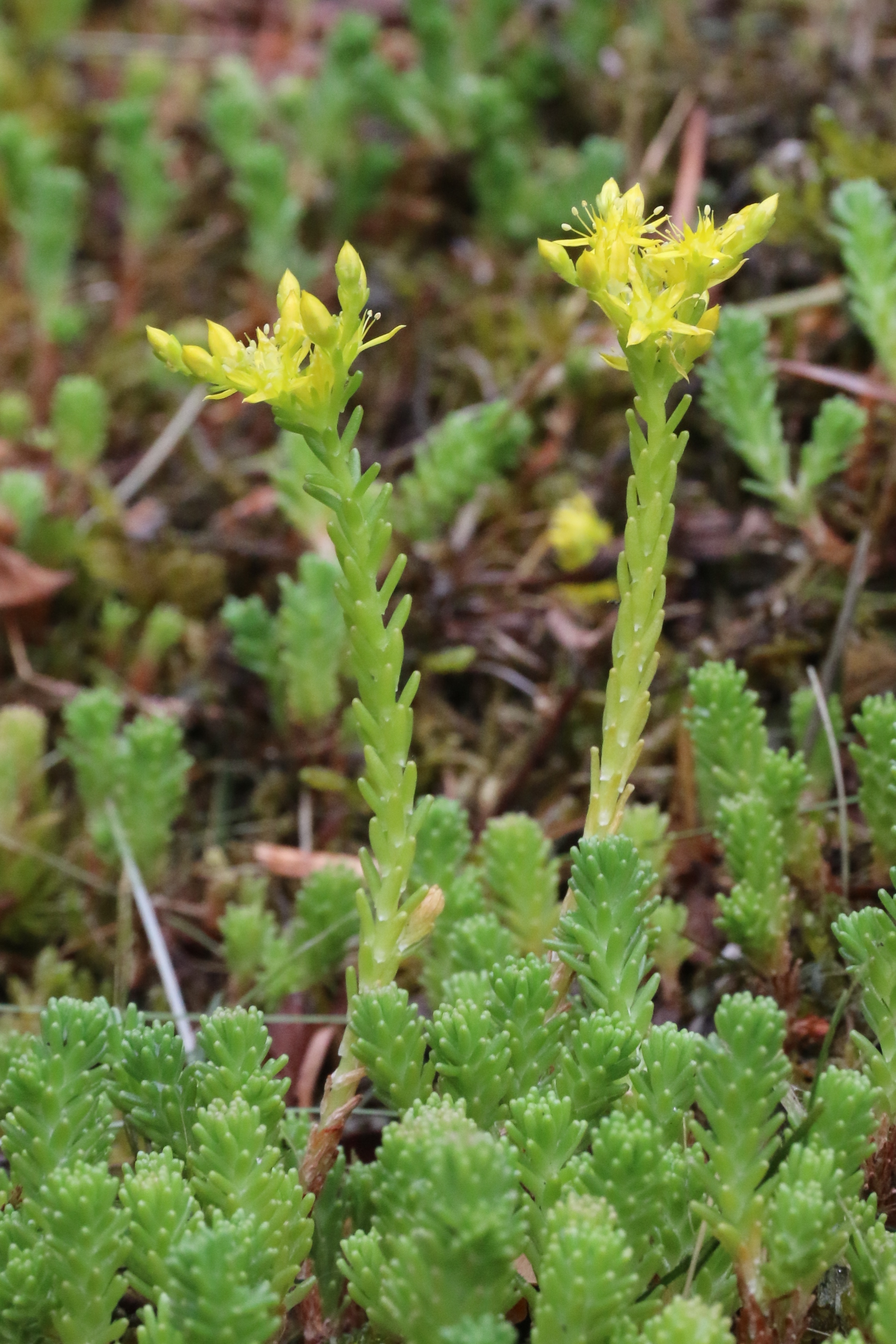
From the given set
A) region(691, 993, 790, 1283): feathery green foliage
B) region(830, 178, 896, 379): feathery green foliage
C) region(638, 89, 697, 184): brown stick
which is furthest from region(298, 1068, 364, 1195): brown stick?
region(638, 89, 697, 184): brown stick

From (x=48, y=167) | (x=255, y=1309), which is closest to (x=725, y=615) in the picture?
(x=255, y=1309)

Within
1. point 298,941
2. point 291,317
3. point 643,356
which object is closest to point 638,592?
point 643,356

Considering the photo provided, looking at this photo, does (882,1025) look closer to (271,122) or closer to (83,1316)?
(83,1316)

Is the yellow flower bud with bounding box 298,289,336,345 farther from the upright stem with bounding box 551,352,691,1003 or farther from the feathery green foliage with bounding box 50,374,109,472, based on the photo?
the feathery green foliage with bounding box 50,374,109,472

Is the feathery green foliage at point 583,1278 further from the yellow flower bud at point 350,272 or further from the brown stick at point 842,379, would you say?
the brown stick at point 842,379

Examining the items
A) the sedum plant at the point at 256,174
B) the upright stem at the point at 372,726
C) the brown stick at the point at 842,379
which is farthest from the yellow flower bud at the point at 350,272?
the sedum plant at the point at 256,174
